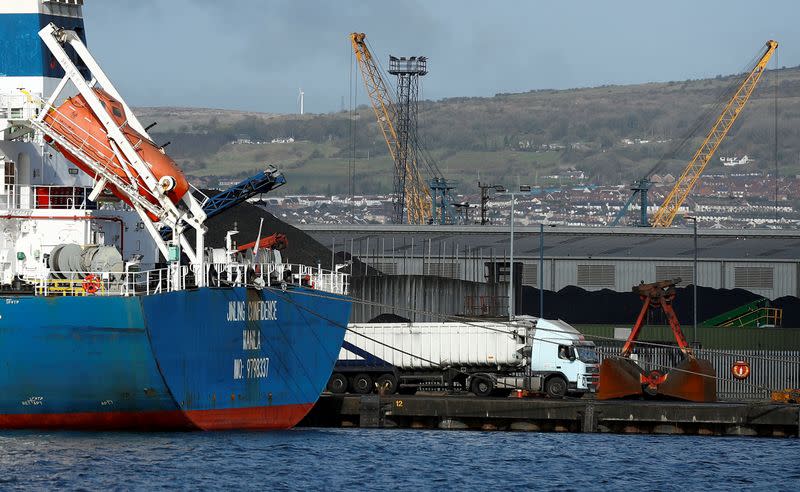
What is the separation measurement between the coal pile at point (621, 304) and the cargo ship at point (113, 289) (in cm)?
4774

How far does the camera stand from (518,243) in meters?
Answer: 113

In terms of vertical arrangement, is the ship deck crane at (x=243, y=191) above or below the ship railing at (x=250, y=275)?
above

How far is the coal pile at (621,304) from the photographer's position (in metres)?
100

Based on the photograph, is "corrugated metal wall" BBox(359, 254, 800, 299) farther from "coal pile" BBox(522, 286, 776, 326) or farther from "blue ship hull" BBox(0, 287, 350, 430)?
"blue ship hull" BBox(0, 287, 350, 430)

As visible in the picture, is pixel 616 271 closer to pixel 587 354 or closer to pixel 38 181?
pixel 587 354

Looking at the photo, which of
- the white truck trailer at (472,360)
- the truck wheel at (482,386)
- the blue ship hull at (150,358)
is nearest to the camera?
the blue ship hull at (150,358)

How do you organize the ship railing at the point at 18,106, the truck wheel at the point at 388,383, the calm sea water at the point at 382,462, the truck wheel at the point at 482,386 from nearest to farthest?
the calm sea water at the point at 382,462 < the ship railing at the point at 18,106 < the truck wheel at the point at 482,386 < the truck wheel at the point at 388,383

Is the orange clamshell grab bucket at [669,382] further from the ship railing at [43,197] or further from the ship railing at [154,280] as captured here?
the ship railing at [43,197]

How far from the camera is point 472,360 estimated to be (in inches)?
2470

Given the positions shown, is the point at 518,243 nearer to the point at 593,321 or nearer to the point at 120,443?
the point at 593,321

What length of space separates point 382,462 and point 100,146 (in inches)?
582

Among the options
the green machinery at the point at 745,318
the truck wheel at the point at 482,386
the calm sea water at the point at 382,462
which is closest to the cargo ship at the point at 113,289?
the calm sea water at the point at 382,462

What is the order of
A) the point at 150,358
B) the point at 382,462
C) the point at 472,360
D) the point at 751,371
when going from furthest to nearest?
the point at 751,371
the point at 472,360
the point at 382,462
the point at 150,358

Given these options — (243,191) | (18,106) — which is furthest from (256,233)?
(18,106)
